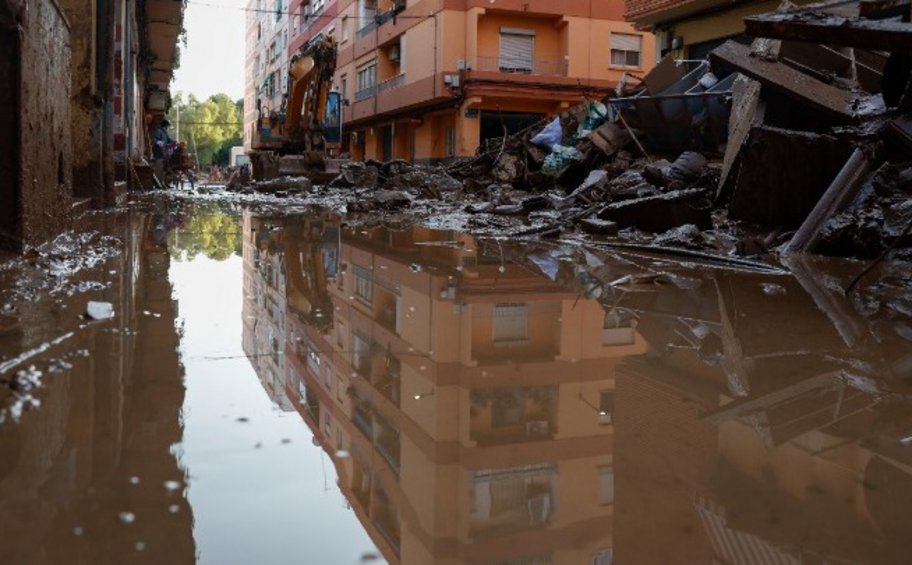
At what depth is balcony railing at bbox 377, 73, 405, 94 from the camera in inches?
1243

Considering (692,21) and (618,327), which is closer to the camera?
(618,327)

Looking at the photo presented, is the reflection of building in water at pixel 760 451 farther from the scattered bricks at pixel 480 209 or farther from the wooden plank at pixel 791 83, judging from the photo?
the scattered bricks at pixel 480 209

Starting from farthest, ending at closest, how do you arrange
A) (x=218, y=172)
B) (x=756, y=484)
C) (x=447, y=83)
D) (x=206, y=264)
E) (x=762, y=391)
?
(x=218, y=172), (x=447, y=83), (x=206, y=264), (x=762, y=391), (x=756, y=484)

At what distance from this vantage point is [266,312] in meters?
3.43

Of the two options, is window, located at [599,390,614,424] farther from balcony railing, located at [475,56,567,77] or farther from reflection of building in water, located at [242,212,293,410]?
balcony railing, located at [475,56,567,77]

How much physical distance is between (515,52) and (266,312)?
84.0ft

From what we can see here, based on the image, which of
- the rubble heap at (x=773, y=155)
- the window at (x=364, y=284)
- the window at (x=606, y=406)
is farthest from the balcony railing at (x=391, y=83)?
the window at (x=606, y=406)

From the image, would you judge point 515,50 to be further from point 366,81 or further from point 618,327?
point 618,327

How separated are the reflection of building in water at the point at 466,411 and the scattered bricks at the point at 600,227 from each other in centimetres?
336

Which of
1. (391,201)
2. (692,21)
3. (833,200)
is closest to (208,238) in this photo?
(391,201)

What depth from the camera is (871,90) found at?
7.57 metres

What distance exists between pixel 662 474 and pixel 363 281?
283cm

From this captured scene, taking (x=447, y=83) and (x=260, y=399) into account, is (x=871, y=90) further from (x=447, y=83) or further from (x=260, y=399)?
(x=447, y=83)

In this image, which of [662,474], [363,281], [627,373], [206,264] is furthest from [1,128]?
[662,474]
